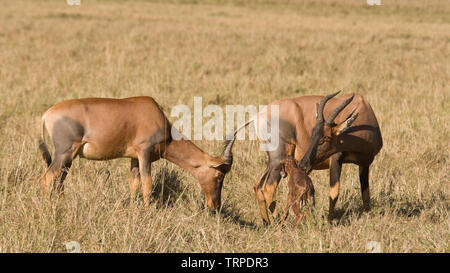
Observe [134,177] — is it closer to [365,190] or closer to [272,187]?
[272,187]

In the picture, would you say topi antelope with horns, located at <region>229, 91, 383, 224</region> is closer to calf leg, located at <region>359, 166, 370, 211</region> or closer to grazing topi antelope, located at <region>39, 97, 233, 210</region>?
calf leg, located at <region>359, 166, 370, 211</region>

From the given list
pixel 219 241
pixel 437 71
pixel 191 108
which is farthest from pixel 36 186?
pixel 437 71

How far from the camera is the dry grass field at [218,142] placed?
201 inches

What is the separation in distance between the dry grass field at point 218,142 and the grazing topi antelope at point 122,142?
0.24 m

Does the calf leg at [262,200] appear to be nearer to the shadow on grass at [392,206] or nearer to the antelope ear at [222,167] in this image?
the antelope ear at [222,167]

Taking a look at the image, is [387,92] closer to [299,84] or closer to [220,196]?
[299,84]

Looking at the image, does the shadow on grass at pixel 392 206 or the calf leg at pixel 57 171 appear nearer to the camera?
the calf leg at pixel 57 171

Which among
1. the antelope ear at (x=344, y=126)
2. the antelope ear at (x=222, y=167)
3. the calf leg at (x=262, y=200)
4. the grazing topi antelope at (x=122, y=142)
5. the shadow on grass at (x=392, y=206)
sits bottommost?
the shadow on grass at (x=392, y=206)

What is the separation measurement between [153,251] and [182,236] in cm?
40

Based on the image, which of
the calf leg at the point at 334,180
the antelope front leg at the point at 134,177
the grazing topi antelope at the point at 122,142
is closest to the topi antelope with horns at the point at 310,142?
the calf leg at the point at 334,180

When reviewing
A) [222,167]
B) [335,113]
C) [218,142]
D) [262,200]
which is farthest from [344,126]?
[218,142]

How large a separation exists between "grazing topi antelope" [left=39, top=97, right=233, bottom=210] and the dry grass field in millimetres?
239
